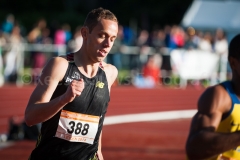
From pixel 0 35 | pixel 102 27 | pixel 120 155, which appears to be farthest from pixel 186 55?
pixel 102 27

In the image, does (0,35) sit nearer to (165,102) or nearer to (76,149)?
(165,102)

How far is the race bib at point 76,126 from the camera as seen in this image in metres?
4.63

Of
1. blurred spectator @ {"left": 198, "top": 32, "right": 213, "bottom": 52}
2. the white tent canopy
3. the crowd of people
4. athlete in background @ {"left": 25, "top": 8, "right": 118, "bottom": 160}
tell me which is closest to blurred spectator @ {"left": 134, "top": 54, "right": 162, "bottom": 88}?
the crowd of people

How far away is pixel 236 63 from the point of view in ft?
13.6

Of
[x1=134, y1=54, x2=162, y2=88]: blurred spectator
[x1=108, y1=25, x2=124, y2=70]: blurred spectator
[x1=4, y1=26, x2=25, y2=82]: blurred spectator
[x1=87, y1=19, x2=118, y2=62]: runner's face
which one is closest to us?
[x1=87, y1=19, x2=118, y2=62]: runner's face

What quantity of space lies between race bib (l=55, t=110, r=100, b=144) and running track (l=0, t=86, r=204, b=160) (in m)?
5.56

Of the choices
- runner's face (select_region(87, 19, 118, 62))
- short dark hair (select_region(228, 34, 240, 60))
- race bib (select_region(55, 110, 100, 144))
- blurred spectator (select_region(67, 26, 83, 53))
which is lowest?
blurred spectator (select_region(67, 26, 83, 53))

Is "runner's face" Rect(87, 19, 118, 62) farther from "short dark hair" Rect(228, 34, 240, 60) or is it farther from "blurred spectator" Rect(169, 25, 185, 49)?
"blurred spectator" Rect(169, 25, 185, 49)

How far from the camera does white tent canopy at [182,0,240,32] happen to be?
1017 inches

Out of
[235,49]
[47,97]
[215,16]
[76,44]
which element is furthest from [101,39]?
[215,16]

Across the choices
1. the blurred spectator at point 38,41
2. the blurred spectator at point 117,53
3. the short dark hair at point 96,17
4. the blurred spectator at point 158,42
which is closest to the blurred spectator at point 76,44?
the blurred spectator at point 38,41

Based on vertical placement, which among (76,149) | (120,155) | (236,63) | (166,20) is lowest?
(166,20)

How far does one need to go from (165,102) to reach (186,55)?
1697 mm

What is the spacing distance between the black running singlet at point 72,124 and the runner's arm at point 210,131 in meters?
0.98
